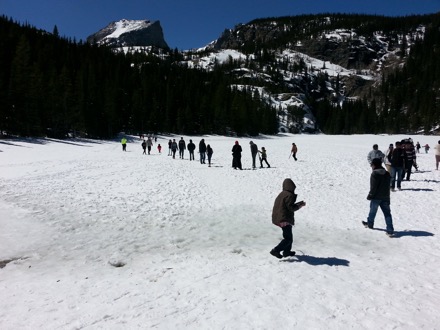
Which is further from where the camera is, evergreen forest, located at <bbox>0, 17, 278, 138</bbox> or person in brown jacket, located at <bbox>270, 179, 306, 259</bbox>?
evergreen forest, located at <bbox>0, 17, 278, 138</bbox>

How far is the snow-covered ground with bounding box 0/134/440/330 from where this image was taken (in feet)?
15.5

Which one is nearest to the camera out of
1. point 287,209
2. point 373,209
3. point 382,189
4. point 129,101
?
point 287,209

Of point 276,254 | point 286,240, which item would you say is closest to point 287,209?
point 286,240

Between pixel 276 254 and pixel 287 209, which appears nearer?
pixel 287 209

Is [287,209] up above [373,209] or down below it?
above

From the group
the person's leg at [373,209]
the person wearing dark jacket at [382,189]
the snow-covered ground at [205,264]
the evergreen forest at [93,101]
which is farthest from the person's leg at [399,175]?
the evergreen forest at [93,101]

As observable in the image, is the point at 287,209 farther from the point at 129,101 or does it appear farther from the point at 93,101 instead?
the point at 129,101

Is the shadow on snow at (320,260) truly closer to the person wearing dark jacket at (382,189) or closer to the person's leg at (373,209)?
the person wearing dark jacket at (382,189)

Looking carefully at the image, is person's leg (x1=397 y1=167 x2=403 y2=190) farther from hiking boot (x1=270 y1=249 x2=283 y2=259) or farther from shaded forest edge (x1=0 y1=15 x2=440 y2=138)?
shaded forest edge (x1=0 y1=15 x2=440 y2=138)

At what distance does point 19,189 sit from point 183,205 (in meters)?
8.01

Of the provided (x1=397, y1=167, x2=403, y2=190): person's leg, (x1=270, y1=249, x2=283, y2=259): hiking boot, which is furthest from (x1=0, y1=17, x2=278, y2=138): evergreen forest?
(x1=397, y1=167, x2=403, y2=190): person's leg

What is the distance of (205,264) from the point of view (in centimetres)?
670

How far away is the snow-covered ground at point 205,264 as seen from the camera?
4710mm

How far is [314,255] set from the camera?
7.38m
